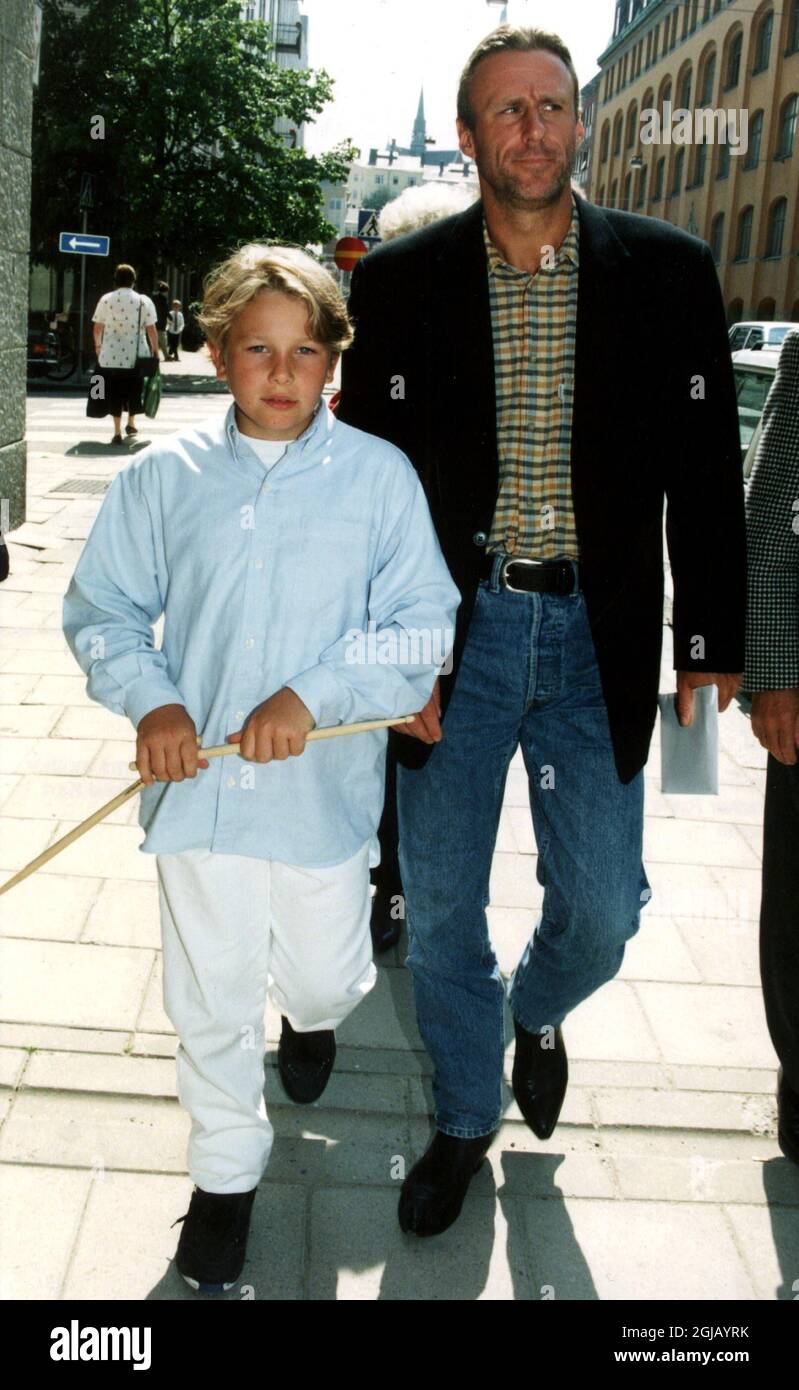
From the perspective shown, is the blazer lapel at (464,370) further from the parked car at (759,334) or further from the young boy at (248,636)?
the parked car at (759,334)

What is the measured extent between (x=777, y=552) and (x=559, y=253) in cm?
73

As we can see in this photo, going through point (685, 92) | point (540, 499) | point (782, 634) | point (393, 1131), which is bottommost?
point (393, 1131)

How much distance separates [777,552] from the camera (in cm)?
266

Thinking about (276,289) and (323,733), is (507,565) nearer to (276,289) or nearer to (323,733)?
(323,733)

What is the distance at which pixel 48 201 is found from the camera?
2747 centimetres

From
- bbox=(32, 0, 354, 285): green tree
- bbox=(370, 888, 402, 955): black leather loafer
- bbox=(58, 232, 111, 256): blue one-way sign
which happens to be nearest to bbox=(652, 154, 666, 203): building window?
bbox=(32, 0, 354, 285): green tree

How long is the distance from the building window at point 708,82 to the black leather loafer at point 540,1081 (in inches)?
1874

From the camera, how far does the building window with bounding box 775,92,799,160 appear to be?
1486 inches

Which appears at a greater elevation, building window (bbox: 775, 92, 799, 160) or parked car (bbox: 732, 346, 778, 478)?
building window (bbox: 775, 92, 799, 160)

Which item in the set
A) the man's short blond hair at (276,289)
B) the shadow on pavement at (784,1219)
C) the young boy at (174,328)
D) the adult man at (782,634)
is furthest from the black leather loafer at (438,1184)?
the young boy at (174,328)

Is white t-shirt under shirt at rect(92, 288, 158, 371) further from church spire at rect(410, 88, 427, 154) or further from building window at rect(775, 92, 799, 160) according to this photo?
church spire at rect(410, 88, 427, 154)

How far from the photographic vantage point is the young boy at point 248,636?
2244 millimetres

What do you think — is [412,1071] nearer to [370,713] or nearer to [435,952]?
[435,952]

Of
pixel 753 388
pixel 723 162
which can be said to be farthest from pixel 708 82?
pixel 753 388
